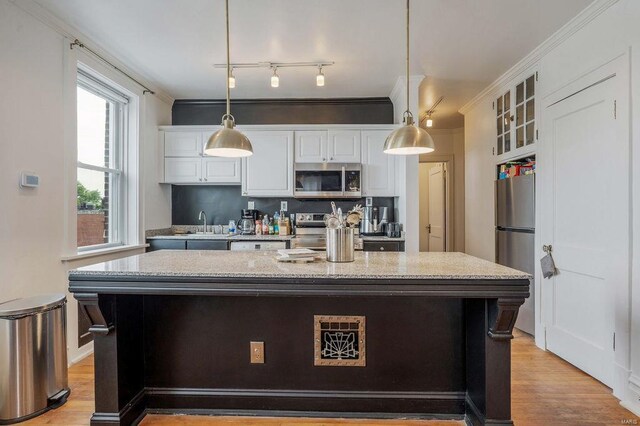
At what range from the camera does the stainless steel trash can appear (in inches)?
78.1

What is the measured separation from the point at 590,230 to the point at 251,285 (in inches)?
98.7

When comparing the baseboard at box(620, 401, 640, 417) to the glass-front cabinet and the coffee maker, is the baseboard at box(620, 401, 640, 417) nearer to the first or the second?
the glass-front cabinet

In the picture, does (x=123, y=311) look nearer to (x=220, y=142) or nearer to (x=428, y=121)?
(x=220, y=142)

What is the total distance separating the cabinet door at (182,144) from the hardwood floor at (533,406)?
255 centimetres

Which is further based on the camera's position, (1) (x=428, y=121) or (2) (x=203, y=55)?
(1) (x=428, y=121)

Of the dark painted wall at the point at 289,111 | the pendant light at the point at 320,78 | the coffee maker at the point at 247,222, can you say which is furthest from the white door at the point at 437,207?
the pendant light at the point at 320,78

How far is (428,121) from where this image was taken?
526 centimetres

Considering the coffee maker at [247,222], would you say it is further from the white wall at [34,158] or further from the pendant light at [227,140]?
the pendant light at [227,140]

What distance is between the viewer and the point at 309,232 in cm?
449

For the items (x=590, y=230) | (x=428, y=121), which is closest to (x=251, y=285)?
(x=590, y=230)

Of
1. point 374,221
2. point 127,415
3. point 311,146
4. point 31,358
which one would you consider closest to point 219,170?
point 311,146

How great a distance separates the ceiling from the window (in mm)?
447

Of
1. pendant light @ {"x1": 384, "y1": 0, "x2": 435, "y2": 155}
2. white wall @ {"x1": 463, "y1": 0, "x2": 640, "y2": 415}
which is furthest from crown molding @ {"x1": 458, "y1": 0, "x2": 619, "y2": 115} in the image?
pendant light @ {"x1": 384, "y1": 0, "x2": 435, "y2": 155}

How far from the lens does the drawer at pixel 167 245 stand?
13.4 feet
